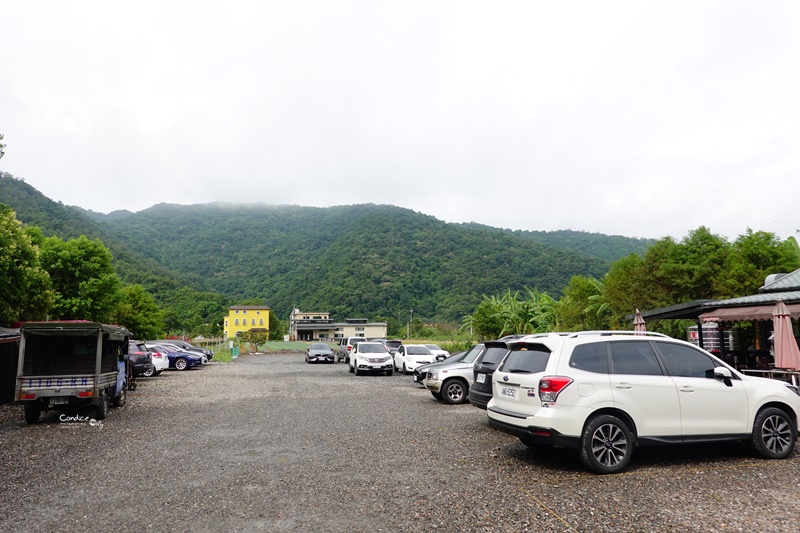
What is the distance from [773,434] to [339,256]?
3708 inches

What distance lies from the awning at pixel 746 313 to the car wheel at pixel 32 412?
51.9 feet

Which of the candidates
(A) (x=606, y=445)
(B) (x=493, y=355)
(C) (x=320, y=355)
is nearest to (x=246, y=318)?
(C) (x=320, y=355)

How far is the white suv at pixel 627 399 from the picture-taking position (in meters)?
6.26

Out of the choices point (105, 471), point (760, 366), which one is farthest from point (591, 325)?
point (105, 471)

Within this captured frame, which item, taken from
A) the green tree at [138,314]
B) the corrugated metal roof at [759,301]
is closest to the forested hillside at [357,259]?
the green tree at [138,314]

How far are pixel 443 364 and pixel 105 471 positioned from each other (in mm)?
9377

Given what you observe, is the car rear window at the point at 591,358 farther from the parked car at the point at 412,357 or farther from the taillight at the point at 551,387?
the parked car at the point at 412,357

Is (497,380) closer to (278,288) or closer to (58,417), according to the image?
(58,417)

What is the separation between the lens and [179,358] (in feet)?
97.7

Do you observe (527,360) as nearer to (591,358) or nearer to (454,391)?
(591,358)

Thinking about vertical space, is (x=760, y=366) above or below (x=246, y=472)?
above

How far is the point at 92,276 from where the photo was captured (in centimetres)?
3309

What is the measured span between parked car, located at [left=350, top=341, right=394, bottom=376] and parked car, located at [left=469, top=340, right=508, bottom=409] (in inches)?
537

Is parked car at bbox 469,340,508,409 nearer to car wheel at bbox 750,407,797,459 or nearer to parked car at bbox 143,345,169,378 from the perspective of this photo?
car wheel at bbox 750,407,797,459
